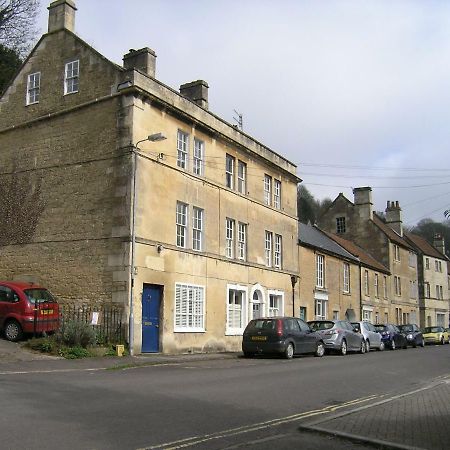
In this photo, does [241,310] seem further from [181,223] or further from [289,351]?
[181,223]

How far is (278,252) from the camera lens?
102 ft

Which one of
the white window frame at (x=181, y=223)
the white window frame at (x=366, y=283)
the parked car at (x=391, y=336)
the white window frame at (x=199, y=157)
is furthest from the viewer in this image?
the white window frame at (x=366, y=283)

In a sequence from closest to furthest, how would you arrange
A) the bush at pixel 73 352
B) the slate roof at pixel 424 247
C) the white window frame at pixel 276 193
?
the bush at pixel 73 352, the white window frame at pixel 276 193, the slate roof at pixel 424 247

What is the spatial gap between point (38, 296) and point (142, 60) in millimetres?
10157

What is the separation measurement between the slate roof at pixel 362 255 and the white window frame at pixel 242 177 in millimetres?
19463

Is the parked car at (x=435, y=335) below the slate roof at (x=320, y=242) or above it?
below

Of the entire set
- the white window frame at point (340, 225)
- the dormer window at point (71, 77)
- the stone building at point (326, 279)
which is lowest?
the stone building at point (326, 279)

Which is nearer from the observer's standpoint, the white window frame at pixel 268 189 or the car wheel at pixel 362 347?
the car wheel at pixel 362 347

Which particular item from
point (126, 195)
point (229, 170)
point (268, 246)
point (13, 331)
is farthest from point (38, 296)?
point (268, 246)

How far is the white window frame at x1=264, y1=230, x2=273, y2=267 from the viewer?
97.2ft

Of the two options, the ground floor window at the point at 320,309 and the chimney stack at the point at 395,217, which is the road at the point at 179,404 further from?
the chimney stack at the point at 395,217

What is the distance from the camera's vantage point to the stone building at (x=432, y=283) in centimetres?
6308

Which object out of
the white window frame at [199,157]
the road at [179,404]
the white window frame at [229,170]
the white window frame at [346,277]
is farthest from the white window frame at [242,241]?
the white window frame at [346,277]

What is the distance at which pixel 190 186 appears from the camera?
2358 centimetres
